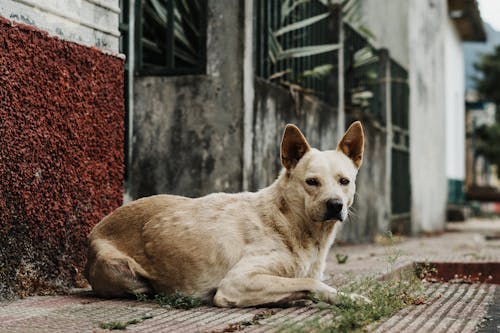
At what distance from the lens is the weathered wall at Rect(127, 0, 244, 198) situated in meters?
7.70

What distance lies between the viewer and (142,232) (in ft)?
17.9

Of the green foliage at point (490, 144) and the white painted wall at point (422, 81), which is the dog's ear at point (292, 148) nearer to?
the white painted wall at point (422, 81)

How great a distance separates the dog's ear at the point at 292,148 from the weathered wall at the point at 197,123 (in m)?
2.23

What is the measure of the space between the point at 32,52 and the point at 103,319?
79.3 inches

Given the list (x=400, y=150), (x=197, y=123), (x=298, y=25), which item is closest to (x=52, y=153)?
(x=197, y=123)

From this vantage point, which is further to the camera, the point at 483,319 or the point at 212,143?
the point at 212,143

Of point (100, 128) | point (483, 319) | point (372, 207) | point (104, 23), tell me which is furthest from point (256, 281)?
point (372, 207)

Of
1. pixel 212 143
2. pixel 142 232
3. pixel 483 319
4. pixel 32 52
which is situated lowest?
pixel 483 319

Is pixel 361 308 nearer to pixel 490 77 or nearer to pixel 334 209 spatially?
pixel 334 209

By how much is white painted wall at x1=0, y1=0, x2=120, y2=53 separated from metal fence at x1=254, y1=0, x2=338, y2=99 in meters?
1.93

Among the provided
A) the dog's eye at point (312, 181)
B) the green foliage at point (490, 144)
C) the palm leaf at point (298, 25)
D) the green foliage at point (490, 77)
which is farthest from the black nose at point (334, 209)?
the green foliage at point (490, 77)

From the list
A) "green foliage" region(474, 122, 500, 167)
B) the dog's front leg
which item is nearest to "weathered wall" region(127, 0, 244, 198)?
the dog's front leg

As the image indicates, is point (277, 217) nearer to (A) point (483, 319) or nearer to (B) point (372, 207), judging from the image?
(A) point (483, 319)

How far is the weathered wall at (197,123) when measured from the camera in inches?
303
